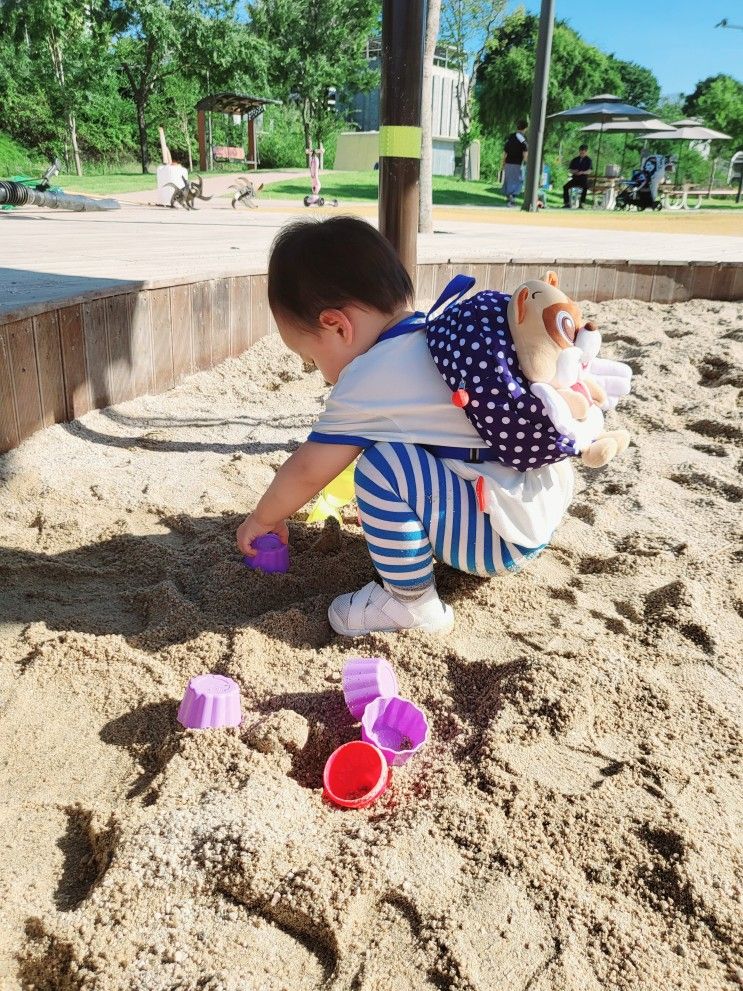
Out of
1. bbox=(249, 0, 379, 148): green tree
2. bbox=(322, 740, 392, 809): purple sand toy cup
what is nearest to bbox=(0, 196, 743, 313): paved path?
bbox=(322, 740, 392, 809): purple sand toy cup

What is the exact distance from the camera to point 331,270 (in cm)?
169

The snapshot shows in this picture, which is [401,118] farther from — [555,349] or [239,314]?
[239,314]

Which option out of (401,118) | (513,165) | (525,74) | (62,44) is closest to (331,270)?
(401,118)

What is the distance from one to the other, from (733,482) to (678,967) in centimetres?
198

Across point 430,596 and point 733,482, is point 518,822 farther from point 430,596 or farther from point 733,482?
point 733,482

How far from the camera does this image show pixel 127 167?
91.5 ft

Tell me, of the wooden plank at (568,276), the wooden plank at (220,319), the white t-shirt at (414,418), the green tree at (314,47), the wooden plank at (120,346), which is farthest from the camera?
the green tree at (314,47)

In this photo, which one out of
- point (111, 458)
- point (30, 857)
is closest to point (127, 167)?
point (111, 458)

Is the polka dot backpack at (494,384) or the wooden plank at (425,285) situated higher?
the polka dot backpack at (494,384)

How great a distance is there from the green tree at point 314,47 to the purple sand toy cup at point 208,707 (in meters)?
34.2

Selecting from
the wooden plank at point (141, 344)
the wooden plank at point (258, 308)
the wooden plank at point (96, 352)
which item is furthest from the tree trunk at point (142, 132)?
the wooden plank at point (96, 352)

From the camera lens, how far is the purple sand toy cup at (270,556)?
2037 millimetres

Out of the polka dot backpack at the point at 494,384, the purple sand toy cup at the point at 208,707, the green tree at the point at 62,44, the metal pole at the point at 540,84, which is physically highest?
the green tree at the point at 62,44

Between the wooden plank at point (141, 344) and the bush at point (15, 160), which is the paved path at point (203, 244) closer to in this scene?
the wooden plank at point (141, 344)
